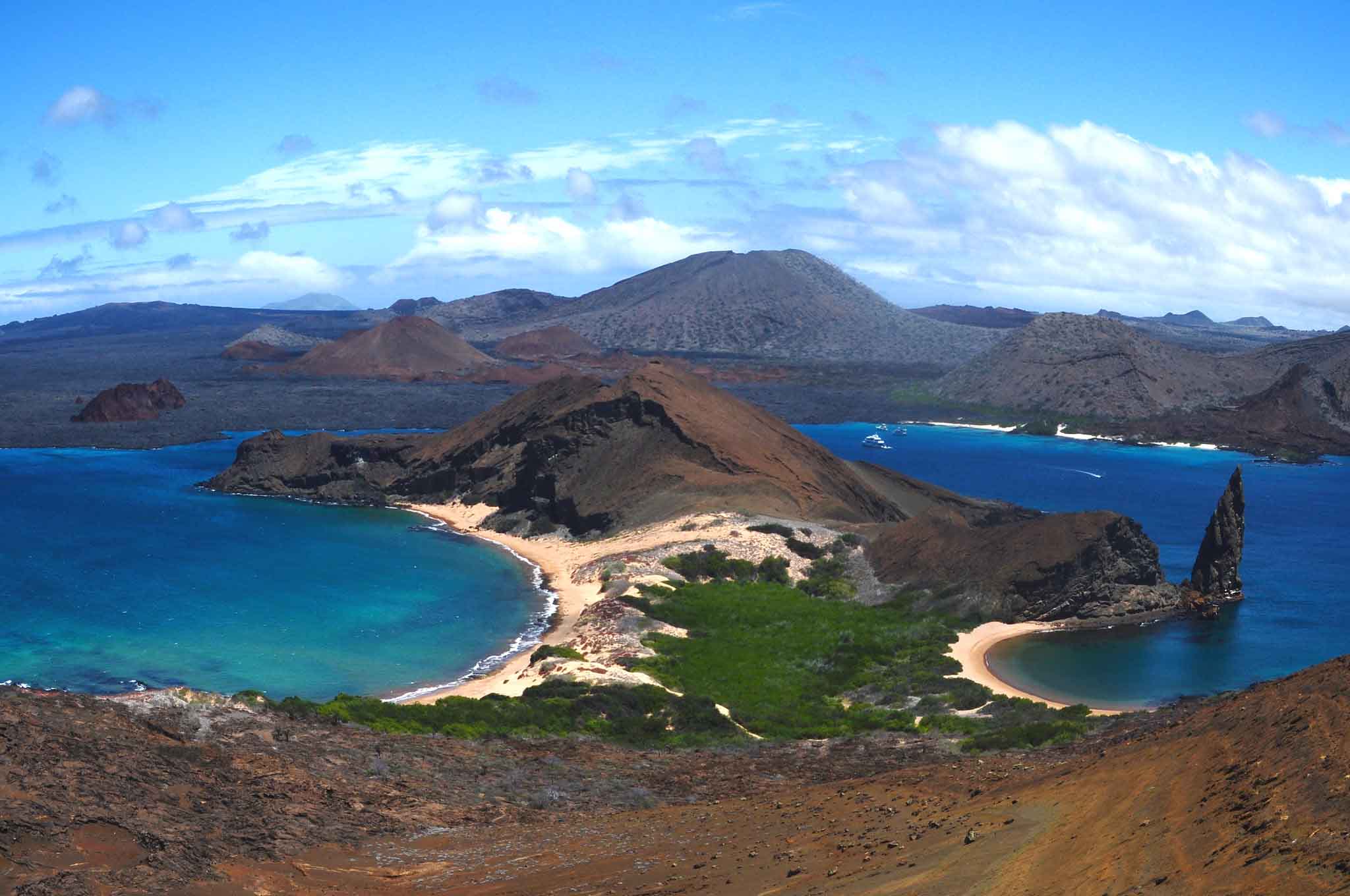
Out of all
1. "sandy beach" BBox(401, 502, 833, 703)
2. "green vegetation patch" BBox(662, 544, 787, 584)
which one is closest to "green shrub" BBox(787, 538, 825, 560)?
"sandy beach" BBox(401, 502, 833, 703)

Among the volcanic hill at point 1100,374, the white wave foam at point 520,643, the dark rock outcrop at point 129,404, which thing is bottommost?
the white wave foam at point 520,643

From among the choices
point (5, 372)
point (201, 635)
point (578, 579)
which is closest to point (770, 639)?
point (578, 579)

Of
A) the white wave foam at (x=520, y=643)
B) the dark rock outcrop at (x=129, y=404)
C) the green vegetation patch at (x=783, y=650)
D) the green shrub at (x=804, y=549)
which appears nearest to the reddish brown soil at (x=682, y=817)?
the green vegetation patch at (x=783, y=650)

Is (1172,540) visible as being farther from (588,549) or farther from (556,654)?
(556,654)

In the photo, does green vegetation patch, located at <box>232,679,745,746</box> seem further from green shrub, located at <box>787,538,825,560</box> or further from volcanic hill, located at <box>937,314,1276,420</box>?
volcanic hill, located at <box>937,314,1276,420</box>

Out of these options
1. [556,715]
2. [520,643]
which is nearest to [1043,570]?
[520,643]

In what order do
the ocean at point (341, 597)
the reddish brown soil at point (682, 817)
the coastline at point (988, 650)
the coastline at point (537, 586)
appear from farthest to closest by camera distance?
the ocean at point (341, 597), the coastline at point (988, 650), the coastline at point (537, 586), the reddish brown soil at point (682, 817)

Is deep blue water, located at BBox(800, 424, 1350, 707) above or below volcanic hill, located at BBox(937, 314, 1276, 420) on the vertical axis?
below

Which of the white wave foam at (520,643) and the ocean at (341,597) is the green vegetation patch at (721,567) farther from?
the ocean at (341,597)
